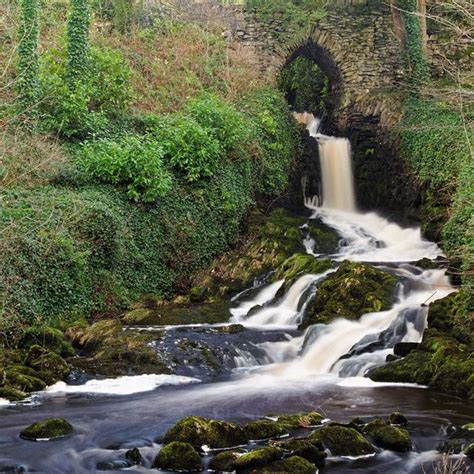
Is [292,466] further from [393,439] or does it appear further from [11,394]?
[11,394]

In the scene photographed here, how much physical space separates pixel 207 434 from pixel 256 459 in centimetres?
98

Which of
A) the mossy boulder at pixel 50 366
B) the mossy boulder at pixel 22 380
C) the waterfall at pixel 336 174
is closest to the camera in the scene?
the mossy boulder at pixel 22 380

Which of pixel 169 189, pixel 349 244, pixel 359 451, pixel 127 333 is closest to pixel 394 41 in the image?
pixel 349 244

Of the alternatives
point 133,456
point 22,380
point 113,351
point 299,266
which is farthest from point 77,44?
point 133,456

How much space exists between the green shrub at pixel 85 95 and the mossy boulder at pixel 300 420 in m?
10.7

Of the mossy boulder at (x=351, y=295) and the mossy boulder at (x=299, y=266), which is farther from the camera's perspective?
the mossy boulder at (x=299, y=266)

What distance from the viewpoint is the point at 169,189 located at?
61.5 feet

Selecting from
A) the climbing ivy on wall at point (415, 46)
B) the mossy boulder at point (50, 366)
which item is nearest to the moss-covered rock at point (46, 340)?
the mossy boulder at point (50, 366)

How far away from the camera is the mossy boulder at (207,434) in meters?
9.09

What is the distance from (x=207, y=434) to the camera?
912 cm

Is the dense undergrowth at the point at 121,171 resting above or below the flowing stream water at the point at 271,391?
above

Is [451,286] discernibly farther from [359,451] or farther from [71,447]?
[71,447]

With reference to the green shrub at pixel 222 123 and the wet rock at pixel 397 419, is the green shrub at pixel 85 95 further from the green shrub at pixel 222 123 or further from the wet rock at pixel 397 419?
the wet rock at pixel 397 419

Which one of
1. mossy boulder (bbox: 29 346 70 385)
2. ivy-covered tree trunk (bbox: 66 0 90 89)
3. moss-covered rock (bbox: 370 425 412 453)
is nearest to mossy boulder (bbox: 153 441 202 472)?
moss-covered rock (bbox: 370 425 412 453)
